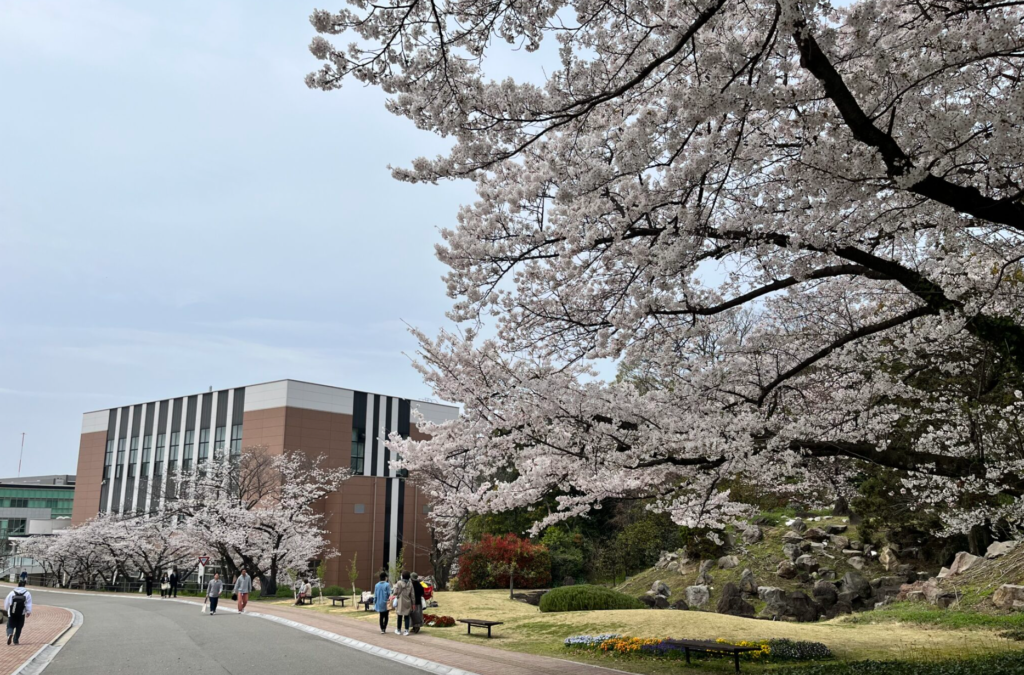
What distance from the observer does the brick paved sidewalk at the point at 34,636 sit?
11.3 m

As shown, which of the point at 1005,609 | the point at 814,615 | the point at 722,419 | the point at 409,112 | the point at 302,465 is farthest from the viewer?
the point at 302,465

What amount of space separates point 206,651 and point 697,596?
14438 mm

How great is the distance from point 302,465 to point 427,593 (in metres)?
28.8

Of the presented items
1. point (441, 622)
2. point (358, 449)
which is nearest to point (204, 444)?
point (358, 449)

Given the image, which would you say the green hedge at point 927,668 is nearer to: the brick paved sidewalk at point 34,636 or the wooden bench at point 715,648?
the wooden bench at point 715,648

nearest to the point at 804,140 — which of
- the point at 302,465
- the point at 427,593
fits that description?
the point at 427,593

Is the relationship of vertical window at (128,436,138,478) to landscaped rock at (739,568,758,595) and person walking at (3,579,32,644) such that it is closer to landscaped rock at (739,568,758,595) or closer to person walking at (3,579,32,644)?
person walking at (3,579,32,644)

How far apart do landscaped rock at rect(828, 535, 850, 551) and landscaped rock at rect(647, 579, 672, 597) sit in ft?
19.0

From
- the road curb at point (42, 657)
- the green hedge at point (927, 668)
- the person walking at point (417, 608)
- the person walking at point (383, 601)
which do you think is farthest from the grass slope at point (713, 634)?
the road curb at point (42, 657)

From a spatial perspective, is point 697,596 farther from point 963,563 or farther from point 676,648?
point 676,648

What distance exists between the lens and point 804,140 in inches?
269

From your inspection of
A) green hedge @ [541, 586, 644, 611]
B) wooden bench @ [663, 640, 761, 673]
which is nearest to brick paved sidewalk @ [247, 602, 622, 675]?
wooden bench @ [663, 640, 761, 673]

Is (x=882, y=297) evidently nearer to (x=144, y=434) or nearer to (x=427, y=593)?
(x=427, y=593)

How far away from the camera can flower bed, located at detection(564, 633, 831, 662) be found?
406 inches
